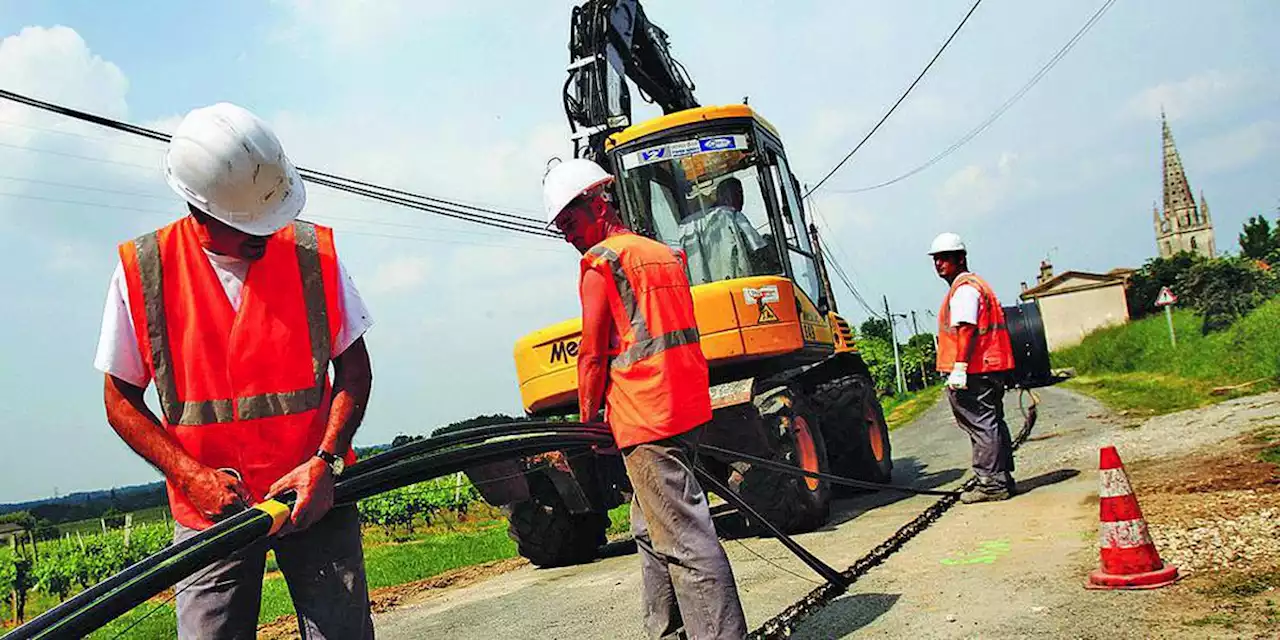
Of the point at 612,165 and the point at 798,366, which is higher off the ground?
the point at 612,165

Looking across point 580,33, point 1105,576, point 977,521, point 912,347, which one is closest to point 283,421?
point 1105,576

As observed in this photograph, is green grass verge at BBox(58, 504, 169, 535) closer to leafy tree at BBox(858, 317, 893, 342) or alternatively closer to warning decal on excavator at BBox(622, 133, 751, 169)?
warning decal on excavator at BBox(622, 133, 751, 169)

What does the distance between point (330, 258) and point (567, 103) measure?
340 inches

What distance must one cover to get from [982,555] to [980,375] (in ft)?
8.82

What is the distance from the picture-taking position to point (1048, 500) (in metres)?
7.61

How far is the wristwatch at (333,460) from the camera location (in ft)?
9.28

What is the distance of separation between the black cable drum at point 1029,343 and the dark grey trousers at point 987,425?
538 inches

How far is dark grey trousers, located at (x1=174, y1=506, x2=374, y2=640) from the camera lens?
2.77 metres

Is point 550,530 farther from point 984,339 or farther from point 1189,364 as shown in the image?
point 1189,364

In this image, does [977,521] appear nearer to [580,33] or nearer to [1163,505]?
[1163,505]

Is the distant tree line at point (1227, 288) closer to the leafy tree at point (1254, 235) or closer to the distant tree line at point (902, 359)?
the distant tree line at point (902, 359)

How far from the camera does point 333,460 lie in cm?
286

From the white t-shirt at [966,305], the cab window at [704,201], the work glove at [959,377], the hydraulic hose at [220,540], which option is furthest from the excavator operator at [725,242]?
the hydraulic hose at [220,540]

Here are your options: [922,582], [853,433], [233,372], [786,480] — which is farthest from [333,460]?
[853,433]
